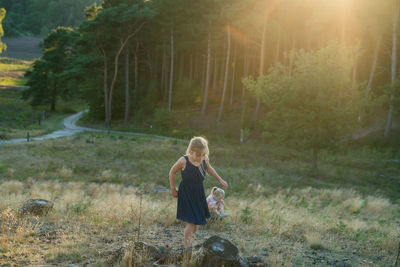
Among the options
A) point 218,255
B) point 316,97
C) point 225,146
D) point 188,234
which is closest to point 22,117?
point 225,146

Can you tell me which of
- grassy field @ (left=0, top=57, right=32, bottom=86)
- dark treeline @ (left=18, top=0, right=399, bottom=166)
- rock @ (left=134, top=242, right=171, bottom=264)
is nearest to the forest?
rock @ (left=134, top=242, right=171, bottom=264)

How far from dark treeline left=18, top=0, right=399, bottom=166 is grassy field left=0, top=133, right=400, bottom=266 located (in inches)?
143

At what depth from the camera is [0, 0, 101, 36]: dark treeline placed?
140 m

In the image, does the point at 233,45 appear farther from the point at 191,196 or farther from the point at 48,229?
the point at 191,196

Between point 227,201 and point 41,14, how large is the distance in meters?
160

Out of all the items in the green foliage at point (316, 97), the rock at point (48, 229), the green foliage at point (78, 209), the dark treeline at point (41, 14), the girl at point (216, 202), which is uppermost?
the dark treeline at point (41, 14)

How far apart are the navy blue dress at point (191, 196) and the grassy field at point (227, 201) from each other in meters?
0.89

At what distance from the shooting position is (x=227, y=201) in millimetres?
A: 11430

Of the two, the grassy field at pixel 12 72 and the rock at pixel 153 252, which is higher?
the grassy field at pixel 12 72

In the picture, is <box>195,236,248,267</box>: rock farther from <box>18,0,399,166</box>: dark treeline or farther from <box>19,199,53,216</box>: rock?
<box>18,0,399,166</box>: dark treeline

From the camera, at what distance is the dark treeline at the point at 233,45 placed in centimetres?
2019

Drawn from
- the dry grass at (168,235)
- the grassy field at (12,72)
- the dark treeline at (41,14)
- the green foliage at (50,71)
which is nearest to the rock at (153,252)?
the dry grass at (168,235)

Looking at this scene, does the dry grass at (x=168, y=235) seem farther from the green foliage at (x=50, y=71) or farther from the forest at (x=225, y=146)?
the green foliage at (x=50, y=71)

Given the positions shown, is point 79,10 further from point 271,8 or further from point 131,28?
point 271,8
